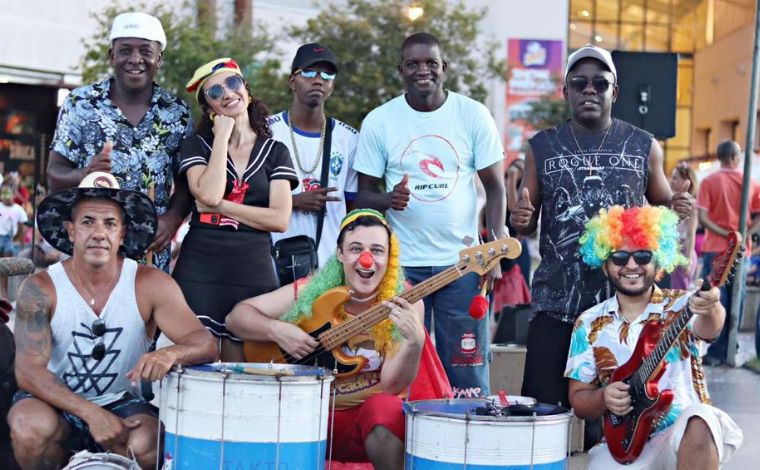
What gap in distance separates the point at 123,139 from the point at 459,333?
174 centimetres

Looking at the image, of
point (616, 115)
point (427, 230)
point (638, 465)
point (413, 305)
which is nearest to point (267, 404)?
point (413, 305)

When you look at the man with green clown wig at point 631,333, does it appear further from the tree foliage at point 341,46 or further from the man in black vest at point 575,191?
the tree foliage at point 341,46

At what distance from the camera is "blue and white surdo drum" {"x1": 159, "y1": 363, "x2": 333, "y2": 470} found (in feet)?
Result: 14.1

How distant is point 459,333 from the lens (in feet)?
19.6

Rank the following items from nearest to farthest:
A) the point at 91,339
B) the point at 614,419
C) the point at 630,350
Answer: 1. the point at 614,419
2. the point at 630,350
3. the point at 91,339

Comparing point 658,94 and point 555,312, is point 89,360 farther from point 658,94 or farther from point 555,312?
point 658,94

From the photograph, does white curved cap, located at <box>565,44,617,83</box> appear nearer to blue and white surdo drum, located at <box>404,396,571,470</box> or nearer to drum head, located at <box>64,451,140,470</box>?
blue and white surdo drum, located at <box>404,396,571,470</box>

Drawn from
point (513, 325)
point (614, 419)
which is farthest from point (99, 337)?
point (513, 325)

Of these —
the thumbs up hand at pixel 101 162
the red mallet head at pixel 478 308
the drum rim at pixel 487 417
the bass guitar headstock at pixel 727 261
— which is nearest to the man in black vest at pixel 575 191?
the red mallet head at pixel 478 308

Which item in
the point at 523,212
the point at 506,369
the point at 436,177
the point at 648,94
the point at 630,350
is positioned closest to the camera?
the point at 630,350

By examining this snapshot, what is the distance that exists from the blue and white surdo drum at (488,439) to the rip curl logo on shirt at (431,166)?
1.73 meters

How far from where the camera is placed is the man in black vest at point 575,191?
5414 millimetres

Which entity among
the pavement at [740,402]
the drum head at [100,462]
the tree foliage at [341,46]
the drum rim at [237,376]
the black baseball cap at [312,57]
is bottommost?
the pavement at [740,402]

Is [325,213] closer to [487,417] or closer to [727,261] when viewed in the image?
[487,417]
